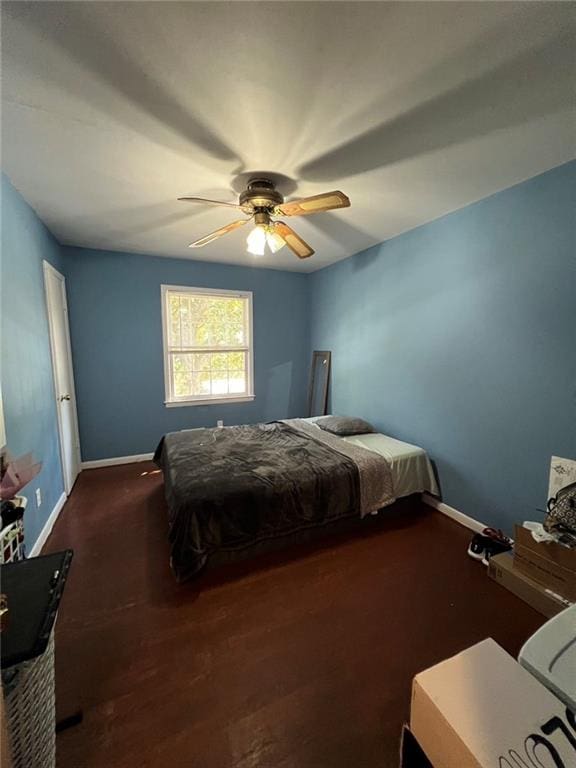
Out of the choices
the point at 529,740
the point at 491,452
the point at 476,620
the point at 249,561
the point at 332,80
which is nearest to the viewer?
the point at 529,740

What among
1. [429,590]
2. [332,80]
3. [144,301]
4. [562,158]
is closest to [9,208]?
[144,301]

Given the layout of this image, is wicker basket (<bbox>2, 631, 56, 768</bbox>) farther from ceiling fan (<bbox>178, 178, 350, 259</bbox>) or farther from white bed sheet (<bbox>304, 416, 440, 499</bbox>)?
white bed sheet (<bbox>304, 416, 440, 499</bbox>)

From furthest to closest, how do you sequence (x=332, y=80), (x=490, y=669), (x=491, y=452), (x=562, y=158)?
(x=491, y=452), (x=562, y=158), (x=332, y=80), (x=490, y=669)

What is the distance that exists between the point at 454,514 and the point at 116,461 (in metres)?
3.80

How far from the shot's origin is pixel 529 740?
2.42 feet

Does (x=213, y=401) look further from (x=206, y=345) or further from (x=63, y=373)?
(x=63, y=373)

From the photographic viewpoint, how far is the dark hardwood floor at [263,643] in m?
1.18

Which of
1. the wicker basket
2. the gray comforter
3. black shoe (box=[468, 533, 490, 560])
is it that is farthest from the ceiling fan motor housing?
black shoe (box=[468, 533, 490, 560])

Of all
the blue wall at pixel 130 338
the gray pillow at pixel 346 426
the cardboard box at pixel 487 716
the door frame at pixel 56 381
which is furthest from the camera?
the blue wall at pixel 130 338

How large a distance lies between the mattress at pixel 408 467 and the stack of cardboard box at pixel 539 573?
80cm

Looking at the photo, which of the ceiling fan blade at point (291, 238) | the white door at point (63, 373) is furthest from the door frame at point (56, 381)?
the ceiling fan blade at point (291, 238)

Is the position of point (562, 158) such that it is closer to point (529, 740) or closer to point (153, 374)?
point (529, 740)

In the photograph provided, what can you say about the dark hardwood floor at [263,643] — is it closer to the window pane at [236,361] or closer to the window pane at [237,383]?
the window pane at [237,383]

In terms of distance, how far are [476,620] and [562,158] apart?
276cm
